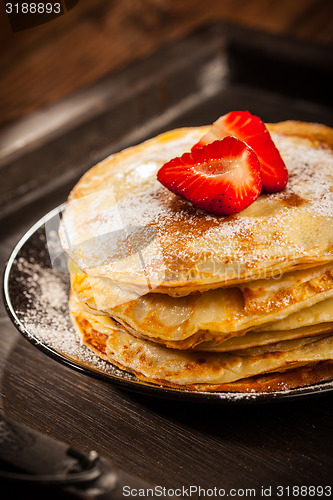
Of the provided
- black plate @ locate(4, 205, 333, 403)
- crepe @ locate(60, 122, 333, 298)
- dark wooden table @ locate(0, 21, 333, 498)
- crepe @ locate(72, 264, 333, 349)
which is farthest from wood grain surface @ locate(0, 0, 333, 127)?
crepe @ locate(72, 264, 333, 349)

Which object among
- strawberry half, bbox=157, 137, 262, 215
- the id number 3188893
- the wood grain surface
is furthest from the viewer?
the wood grain surface

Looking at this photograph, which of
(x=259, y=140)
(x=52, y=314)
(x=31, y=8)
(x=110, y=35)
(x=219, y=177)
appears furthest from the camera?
(x=110, y=35)

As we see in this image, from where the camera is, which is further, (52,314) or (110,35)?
(110,35)

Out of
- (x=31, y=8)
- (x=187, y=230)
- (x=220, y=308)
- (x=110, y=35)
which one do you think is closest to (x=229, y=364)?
(x=220, y=308)

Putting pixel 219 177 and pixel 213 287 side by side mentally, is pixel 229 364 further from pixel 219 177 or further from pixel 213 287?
pixel 219 177

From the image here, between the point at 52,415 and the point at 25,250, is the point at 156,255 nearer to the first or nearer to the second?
the point at 52,415

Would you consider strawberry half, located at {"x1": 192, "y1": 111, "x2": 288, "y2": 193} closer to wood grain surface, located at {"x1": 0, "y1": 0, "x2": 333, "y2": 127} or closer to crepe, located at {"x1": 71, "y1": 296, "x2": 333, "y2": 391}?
A: crepe, located at {"x1": 71, "y1": 296, "x2": 333, "y2": 391}
